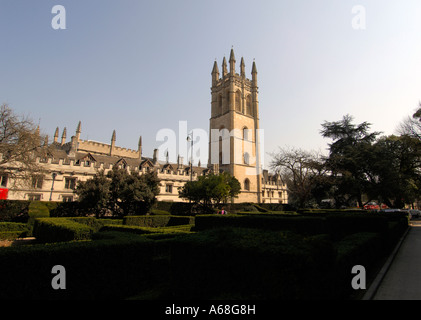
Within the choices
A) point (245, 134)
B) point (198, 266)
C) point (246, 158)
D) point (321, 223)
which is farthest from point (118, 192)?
point (245, 134)

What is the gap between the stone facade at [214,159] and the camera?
1126 inches

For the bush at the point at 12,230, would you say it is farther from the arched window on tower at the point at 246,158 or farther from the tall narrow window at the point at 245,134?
the tall narrow window at the point at 245,134

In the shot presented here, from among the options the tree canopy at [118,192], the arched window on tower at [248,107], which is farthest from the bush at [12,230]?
the arched window on tower at [248,107]

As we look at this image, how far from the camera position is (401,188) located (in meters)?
27.4

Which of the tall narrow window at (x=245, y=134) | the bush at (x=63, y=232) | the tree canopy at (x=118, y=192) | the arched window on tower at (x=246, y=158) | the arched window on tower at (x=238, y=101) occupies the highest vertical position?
the arched window on tower at (x=238, y=101)

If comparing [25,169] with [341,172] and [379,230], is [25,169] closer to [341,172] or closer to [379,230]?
[379,230]

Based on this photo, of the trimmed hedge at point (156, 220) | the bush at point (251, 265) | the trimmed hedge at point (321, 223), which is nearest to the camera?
the bush at point (251, 265)

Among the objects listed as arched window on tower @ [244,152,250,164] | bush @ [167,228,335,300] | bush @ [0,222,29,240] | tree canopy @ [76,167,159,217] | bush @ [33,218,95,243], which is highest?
arched window on tower @ [244,152,250,164]

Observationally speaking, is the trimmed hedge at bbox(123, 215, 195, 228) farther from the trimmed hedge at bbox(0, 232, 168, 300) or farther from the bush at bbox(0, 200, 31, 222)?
the trimmed hedge at bbox(0, 232, 168, 300)

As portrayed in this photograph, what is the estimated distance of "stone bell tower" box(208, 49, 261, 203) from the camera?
46.8 metres

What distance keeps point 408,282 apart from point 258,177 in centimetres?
4365

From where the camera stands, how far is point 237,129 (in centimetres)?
4781

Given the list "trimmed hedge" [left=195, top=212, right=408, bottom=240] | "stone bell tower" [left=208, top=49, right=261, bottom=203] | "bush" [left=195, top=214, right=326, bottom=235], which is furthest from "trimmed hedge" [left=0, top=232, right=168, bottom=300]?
"stone bell tower" [left=208, top=49, right=261, bottom=203]
